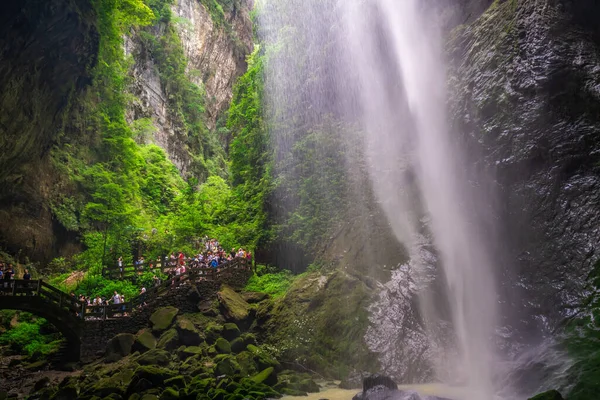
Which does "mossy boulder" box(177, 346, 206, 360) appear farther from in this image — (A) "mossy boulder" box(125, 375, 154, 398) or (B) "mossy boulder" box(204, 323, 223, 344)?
(A) "mossy boulder" box(125, 375, 154, 398)

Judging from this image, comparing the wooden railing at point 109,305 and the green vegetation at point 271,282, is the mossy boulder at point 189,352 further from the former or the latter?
the green vegetation at point 271,282

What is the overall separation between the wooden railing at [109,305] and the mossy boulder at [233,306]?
4.85 ft

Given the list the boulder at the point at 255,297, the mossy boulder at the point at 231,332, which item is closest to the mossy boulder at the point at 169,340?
the mossy boulder at the point at 231,332

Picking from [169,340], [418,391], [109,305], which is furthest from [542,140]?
[109,305]

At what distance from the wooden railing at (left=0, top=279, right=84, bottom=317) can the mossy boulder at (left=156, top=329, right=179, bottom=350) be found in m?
4.33

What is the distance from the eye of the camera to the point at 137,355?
612 inches

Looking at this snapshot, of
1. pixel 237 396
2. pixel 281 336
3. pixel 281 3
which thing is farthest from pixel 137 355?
pixel 281 3

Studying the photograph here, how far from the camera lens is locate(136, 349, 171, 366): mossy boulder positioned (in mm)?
14066

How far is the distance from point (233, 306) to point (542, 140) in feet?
43.4

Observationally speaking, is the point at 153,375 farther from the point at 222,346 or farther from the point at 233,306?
the point at 233,306

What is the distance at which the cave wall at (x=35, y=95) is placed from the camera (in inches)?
638

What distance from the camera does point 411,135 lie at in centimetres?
2050

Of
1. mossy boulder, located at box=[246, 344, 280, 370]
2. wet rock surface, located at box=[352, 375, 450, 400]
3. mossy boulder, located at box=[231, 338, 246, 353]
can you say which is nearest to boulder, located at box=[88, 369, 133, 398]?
mossy boulder, located at box=[231, 338, 246, 353]

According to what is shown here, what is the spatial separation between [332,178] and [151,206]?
1774 cm
